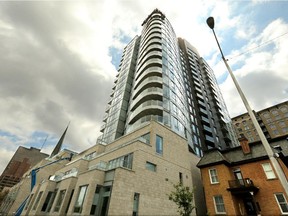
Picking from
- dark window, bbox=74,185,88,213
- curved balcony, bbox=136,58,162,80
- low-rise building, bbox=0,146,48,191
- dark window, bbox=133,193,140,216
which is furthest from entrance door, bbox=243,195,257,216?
low-rise building, bbox=0,146,48,191

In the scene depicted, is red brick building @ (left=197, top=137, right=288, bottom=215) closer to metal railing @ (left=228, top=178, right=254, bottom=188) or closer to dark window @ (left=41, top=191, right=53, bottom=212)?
metal railing @ (left=228, top=178, right=254, bottom=188)

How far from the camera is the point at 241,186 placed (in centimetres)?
1842

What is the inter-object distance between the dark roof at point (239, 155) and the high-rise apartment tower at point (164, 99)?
6.53m

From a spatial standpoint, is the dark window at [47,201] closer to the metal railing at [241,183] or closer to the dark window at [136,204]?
the dark window at [136,204]

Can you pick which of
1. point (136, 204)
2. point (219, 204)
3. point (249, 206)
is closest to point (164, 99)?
point (219, 204)

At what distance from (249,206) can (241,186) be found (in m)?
2.68

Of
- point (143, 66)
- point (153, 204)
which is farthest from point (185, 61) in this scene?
point (153, 204)

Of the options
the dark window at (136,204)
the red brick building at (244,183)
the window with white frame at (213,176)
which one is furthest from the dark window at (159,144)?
the window with white frame at (213,176)

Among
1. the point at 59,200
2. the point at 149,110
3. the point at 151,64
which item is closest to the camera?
the point at 59,200

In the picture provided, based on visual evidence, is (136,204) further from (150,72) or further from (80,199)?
(150,72)

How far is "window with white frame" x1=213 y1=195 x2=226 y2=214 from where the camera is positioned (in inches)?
750

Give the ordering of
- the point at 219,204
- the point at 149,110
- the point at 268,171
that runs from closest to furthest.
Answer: the point at 268,171
the point at 219,204
the point at 149,110

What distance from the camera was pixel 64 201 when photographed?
63.5ft

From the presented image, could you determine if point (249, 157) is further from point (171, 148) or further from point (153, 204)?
point (153, 204)
